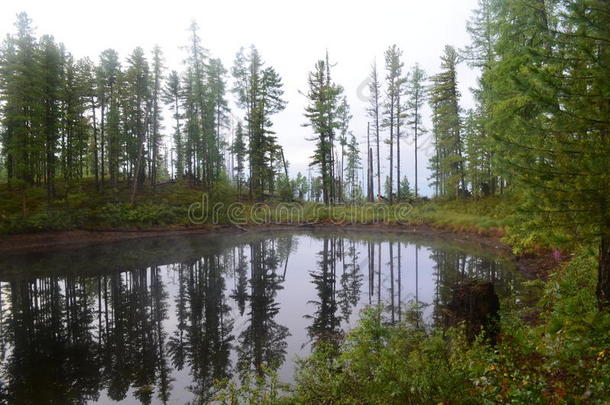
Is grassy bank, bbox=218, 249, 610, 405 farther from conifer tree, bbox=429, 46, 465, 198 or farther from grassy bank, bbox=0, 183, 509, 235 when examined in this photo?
conifer tree, bbox=429, 46, 465, 198

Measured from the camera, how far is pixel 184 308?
1010cm

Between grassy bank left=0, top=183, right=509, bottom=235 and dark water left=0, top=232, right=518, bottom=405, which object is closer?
dark water left=0, top=232, right=518, bottom=405

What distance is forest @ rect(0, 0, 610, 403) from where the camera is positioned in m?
4.48

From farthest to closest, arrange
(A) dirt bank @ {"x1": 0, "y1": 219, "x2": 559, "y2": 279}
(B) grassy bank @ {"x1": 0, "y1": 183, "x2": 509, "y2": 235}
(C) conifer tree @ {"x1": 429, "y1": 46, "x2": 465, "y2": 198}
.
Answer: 1. (C) conifer tree @ {"x1": 429, "y1": 46, "x2": 465, "y2": 198}
2. (B) grassy bank @ {"x1": 0, "y1": 183, "x2": 509, "y2": 235}
3. (A) dirt bank @ {"x1": 0, "y1": 219, "x2": 559, "y2": 279}

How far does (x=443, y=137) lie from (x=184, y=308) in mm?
30914

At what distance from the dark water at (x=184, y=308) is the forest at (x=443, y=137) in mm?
2379

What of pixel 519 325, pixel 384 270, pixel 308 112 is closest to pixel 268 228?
pixel 308 112

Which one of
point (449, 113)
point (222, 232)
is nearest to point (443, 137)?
point (449, 113)

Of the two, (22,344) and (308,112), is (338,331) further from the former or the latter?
(308,112)

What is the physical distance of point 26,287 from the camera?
1266 centimetres

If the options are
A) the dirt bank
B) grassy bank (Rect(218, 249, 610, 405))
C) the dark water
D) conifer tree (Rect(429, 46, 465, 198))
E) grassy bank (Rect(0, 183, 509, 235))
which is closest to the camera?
grassy bank (Rect(218, 249, 610, 405))

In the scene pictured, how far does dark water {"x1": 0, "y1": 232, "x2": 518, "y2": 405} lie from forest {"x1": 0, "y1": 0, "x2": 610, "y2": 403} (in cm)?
238

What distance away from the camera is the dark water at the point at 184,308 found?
6191 millimetres

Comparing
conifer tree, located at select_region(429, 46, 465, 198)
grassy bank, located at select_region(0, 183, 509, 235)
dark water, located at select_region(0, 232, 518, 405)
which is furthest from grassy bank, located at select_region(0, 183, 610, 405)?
conifer tree, located at select_region(429, 46, 465, 198)
